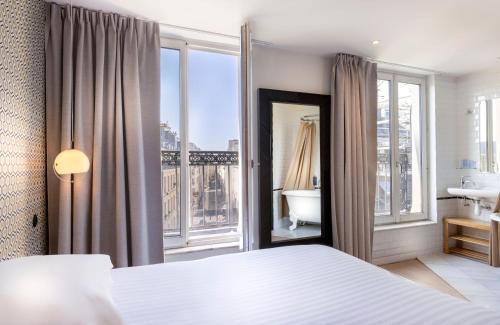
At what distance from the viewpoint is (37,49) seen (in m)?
1.91

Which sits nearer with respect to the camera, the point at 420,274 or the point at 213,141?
the point at 213,141

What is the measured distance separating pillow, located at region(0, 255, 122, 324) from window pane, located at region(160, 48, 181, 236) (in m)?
1.59

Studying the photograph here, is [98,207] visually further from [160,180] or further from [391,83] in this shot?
[391,83]

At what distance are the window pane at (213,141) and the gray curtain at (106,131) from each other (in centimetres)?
50

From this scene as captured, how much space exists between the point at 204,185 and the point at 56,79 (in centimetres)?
148

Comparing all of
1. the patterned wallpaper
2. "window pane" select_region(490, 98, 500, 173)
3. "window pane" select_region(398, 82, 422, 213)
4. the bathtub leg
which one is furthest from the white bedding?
"window pane" select_region(490, 98, 500, 173)

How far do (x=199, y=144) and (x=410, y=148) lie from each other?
9.54ft

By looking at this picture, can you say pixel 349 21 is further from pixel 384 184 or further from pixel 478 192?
pixel 478 192

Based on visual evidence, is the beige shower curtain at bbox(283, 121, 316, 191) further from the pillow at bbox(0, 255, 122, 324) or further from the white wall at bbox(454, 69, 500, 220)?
the white wall at bbox(454, 69, 500, 220)

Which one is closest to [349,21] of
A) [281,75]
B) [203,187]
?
[281,75]

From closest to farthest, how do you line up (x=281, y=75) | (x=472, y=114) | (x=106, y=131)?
(x=106, y=131), (x=281, y=75), (x=472, y=114)

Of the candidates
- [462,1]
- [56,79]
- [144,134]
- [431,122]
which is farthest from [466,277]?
[56,79]

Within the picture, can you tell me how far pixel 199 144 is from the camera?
2.81 metres

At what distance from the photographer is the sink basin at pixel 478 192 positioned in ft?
11.1
